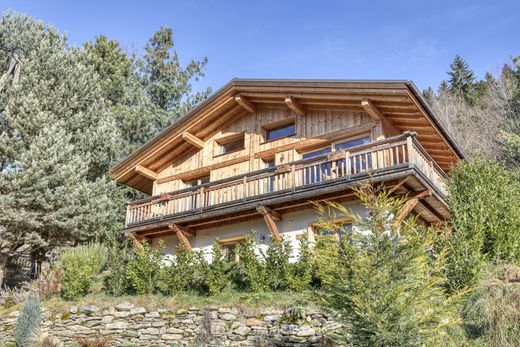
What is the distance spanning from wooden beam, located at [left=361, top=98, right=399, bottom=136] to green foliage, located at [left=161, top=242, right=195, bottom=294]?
262 inches

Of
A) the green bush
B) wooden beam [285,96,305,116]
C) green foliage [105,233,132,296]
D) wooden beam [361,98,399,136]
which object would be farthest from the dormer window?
the green bush

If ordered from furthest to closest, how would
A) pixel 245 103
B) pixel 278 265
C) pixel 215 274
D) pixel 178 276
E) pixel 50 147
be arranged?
pixel 50 147 < pixel 245 103 < pixel 178 276 < pixel 215 274 < pixel 278 265

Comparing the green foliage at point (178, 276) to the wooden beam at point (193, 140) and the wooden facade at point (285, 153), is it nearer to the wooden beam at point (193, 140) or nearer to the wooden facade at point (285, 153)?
the wooden facade at point (285, 153)

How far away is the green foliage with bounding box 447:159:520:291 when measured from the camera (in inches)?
442

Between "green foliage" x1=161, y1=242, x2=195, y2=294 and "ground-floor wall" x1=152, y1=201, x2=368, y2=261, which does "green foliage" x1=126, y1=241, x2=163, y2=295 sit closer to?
"green foliage" x1=161, y1=242, x2=195, y2=294

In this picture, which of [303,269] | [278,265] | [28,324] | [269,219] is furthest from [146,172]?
[303,269]

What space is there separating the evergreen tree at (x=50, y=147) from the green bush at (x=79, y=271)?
9.57 feet

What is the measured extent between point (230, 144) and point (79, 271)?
282 inches

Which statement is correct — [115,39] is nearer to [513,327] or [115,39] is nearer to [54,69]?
[54,69]

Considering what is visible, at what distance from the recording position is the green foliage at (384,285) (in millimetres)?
→ 7285

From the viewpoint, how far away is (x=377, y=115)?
1502cm

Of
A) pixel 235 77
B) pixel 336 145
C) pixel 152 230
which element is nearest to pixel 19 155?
pixel 152 230

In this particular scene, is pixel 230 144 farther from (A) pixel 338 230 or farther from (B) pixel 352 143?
(A) pixel 338 230

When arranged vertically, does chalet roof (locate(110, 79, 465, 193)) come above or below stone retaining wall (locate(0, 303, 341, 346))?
above
